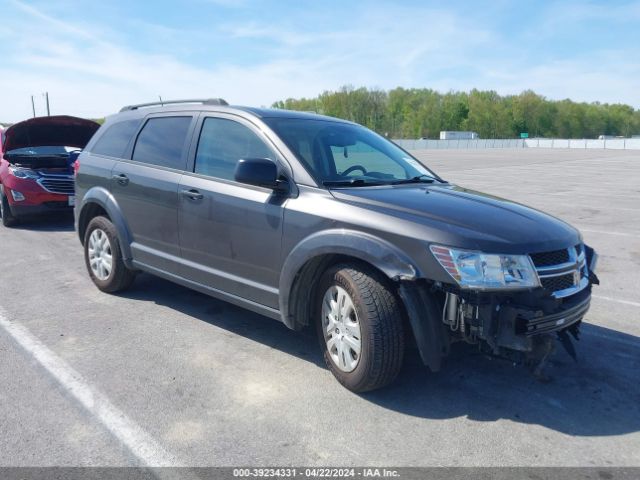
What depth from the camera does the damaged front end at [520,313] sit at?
3090mm

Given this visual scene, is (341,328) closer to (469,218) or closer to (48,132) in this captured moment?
(469,218)

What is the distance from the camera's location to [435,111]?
133 metres

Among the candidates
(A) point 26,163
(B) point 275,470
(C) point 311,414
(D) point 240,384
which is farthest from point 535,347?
(A) point 26,163

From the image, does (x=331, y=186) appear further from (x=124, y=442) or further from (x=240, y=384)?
(x=124, y=442)

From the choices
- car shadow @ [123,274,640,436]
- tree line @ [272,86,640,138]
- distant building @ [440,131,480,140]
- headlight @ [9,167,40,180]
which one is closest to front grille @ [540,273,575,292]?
car shadow @ [123,274,640,436]

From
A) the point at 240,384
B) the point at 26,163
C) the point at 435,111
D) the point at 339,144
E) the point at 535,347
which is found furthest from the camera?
the point at 435,111

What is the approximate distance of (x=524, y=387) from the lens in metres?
3.67

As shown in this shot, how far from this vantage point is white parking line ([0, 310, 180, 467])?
113 inches

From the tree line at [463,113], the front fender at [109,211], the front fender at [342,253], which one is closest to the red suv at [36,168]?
the front fender at [109,211]

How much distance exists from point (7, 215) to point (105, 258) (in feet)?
16.7

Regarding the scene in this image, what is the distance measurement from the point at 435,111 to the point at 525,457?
136412 millimetres

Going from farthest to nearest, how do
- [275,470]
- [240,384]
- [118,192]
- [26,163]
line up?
[26,163], [118,192], [240,384], [275,470]

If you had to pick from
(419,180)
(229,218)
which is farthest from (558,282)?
(229,218)

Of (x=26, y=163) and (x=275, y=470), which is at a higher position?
(x=26, y=163)
